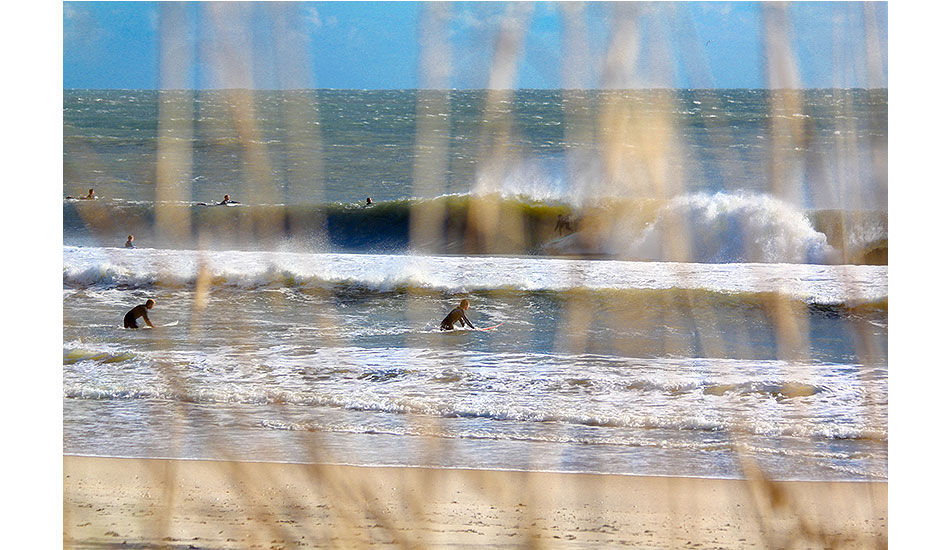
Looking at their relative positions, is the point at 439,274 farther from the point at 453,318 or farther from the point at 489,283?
the point at 453,318

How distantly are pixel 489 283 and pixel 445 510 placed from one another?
2096 millimetres

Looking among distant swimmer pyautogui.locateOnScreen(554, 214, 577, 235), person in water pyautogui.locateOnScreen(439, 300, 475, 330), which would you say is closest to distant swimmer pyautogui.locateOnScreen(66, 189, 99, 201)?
person in water pyautogui.locateOnScreen(439, 300, 475, 330)

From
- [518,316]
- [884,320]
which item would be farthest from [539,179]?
[884,320]

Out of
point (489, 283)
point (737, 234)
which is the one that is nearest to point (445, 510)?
point (489, 283)

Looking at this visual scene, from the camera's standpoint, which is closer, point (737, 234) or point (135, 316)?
point (135, 316)

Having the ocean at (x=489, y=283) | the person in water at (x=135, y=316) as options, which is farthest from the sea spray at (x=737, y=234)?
the person in water at (x=135, y=316)

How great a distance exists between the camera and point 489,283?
4309 mm

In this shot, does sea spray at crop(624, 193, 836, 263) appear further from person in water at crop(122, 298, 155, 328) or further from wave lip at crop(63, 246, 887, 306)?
person in water at crop(122, 298, 155, 328)

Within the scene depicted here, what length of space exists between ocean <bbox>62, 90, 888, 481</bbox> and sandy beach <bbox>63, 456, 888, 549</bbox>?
0.35ft

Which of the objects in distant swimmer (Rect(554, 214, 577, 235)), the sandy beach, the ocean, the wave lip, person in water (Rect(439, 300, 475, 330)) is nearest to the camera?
the sandy beach

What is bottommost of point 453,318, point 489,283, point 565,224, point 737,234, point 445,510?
point 445,510

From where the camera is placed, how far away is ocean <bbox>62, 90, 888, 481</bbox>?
2752mm

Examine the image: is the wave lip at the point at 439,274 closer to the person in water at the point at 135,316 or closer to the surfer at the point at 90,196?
the person in water at the point at 135,316
